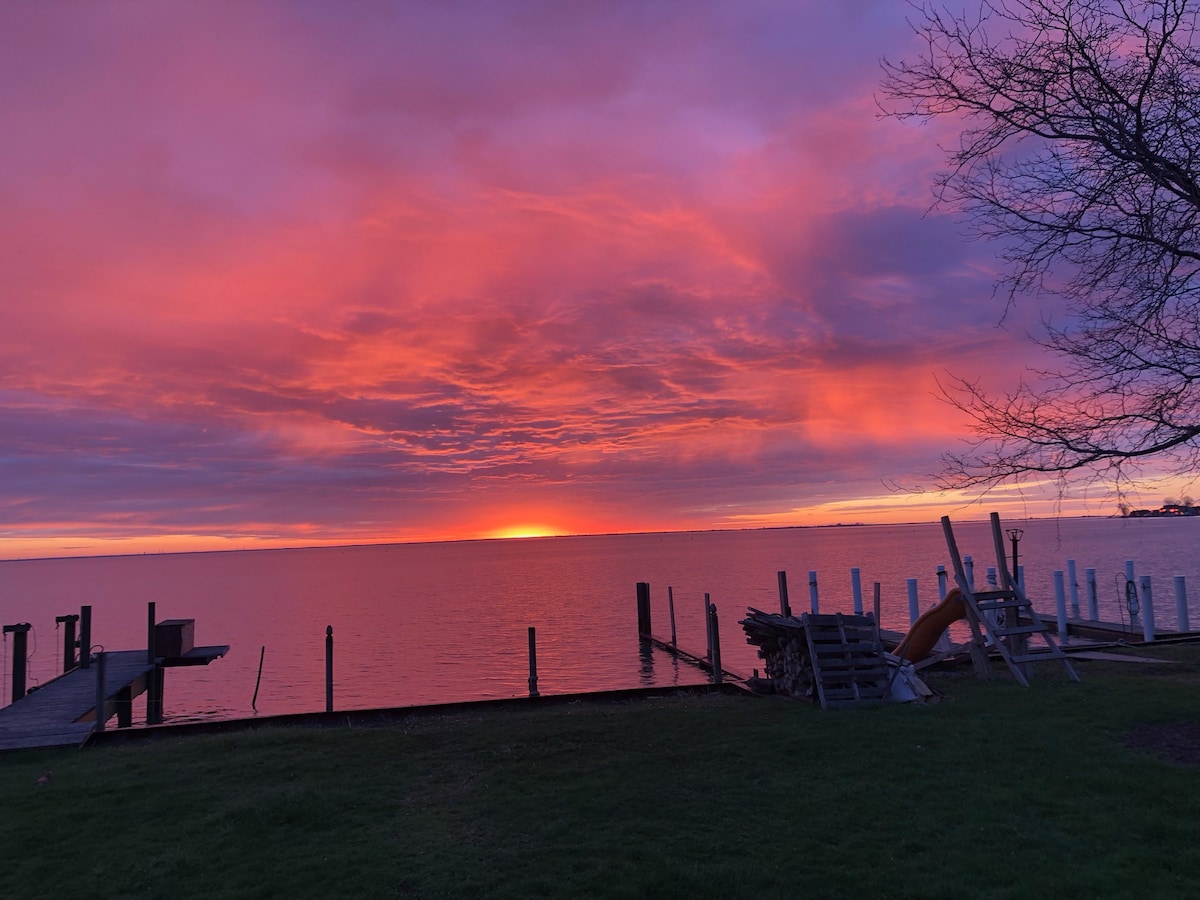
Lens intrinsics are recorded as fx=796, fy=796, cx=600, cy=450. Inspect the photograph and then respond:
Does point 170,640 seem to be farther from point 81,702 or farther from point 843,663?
point 843,663

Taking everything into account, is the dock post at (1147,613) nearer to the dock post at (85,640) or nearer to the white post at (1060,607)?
the white post at (1060,607)

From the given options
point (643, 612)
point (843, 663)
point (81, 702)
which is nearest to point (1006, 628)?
point (843, 663)

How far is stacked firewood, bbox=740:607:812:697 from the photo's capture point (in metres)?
15.7

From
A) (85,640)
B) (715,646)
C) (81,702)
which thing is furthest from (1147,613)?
(85,640)

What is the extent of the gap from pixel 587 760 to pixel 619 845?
10.7ft

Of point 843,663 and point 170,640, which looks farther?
point 170,640

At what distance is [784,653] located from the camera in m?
16.4

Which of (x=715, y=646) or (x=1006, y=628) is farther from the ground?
(x=1006, y=628)

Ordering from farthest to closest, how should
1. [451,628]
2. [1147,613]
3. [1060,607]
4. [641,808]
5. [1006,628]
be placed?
[451,628]
[1060,607]
[1147,613]
[1006,628]
[641,808]

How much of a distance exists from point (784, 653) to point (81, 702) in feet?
54.3

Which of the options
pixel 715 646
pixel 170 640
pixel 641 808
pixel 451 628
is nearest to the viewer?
pixel 641 808

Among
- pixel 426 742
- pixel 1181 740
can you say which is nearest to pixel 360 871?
pixel 426 742

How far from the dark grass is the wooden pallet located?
1311 mm

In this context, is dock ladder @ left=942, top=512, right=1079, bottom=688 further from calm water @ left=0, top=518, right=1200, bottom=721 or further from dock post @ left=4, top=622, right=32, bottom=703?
dock post @ left=4, top=622, right=32, bottom=703
